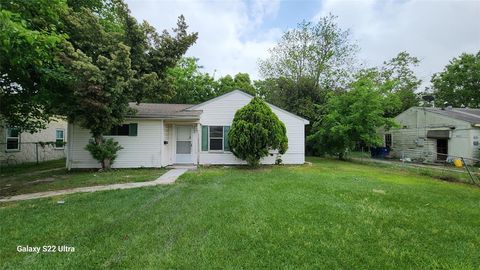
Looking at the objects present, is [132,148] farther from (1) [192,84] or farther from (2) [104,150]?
(1) [192,84]

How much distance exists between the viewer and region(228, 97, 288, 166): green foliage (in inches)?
456

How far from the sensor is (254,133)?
37.9 ft

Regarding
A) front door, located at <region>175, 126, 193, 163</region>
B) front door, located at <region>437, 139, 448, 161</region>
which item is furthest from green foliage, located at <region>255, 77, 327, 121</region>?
front door, located at <region>175, 126, 193, 163</region>

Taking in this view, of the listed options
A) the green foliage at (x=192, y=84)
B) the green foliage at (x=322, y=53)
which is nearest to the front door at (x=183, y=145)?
the green foliage at (x=322, y=53)

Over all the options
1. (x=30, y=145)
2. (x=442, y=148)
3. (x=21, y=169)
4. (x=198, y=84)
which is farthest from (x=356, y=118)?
(x=30, y=145)

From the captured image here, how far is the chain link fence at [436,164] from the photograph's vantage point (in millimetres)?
10614

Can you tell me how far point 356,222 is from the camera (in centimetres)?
453

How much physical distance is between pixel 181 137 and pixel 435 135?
55.5ft

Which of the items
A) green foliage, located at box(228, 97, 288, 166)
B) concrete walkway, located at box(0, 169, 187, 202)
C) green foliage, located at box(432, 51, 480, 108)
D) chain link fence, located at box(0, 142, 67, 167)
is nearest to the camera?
concrete walkway, located at box(0, 169, 187, 202)

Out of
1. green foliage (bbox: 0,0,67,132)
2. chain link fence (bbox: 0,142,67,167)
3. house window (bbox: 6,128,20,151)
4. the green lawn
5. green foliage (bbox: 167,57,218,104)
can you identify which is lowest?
the green lawn

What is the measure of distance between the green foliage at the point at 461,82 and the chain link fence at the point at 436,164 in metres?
13.8

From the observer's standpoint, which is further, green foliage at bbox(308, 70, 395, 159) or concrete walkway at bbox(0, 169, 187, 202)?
green foliage at bbox(308, 70, 395, 159)

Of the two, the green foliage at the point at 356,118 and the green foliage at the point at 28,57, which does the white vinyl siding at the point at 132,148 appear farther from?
the green foliage at the point at 356,118

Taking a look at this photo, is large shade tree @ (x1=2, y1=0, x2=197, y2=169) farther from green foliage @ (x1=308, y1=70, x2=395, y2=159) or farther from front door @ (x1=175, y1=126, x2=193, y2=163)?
green foliage @ (x1=308, y1=70, x2=395, y2=159)
